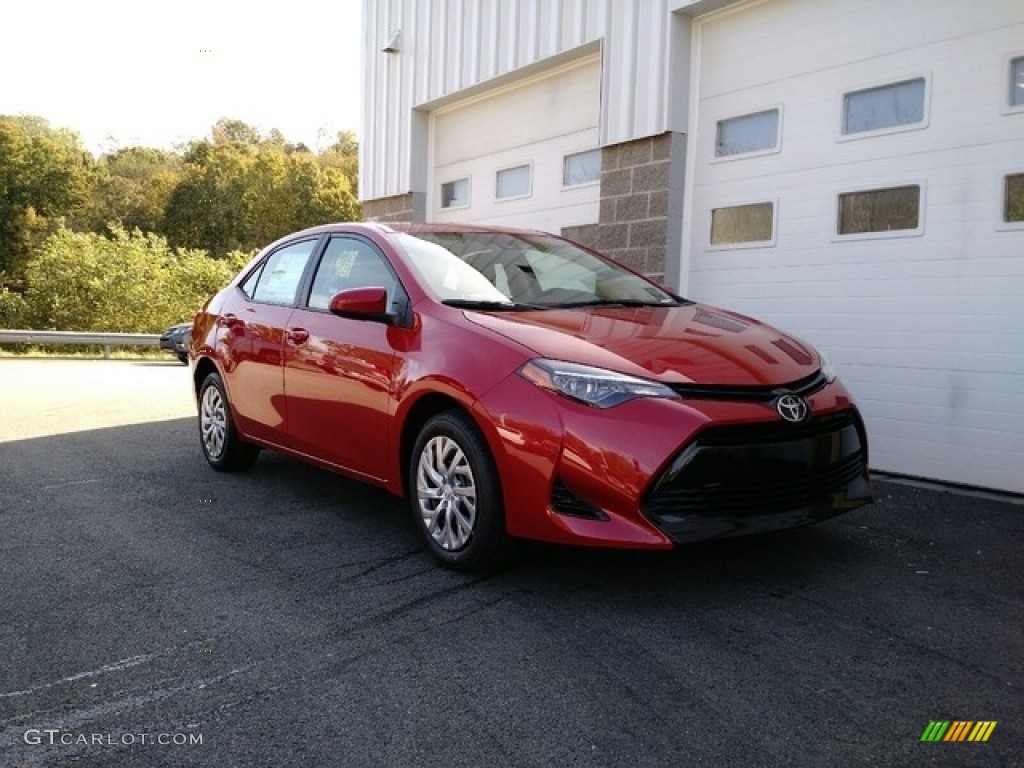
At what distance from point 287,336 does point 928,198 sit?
4.18 metres

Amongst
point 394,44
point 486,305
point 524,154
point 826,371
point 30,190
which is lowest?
point 826,371

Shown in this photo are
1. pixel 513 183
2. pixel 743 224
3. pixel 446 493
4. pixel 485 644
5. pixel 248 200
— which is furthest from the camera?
pixel 248 200

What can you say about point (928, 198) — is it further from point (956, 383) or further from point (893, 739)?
point (893, 739)

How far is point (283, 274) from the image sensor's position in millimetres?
5379

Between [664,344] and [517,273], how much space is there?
112 cm

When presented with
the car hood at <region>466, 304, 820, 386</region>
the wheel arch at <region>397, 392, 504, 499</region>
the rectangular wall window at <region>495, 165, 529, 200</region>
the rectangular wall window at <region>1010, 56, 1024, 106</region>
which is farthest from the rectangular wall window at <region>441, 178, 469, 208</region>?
the wheel arch at <region>397, 392, 504, 499</region>

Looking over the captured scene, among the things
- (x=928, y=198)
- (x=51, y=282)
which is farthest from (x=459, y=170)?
(x=51, y=282)

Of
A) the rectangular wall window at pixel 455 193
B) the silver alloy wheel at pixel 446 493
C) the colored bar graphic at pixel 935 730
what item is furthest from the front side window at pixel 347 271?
the rectangular wall window at pixel 455 193

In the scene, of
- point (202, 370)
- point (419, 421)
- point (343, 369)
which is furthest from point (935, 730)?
point (202, 370)

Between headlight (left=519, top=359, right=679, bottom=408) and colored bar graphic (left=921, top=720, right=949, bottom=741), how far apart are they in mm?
1332

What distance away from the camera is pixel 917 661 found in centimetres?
295

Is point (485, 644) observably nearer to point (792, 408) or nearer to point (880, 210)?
point (792, 408)

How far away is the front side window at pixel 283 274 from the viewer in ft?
17.0

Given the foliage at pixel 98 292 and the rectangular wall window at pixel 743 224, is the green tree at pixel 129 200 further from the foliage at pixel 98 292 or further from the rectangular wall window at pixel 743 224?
the rectangular wall window at pixel 743 224
